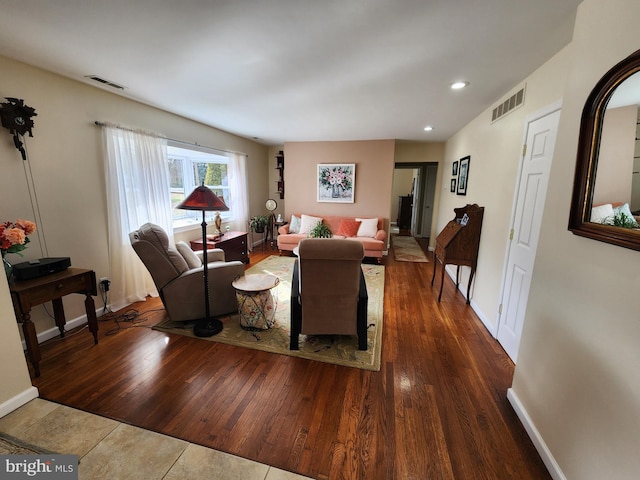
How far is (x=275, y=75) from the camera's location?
223 cm

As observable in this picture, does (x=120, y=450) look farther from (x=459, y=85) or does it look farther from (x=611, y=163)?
(x=459, y=85)

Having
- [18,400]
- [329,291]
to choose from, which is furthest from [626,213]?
[18,400]

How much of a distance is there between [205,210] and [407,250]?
4.93 meters

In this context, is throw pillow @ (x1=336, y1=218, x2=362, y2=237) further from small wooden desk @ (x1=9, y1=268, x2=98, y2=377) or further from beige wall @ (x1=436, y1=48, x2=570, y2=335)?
small wooden desk @ (x1=9, y1=268, x2=98, y2=377)

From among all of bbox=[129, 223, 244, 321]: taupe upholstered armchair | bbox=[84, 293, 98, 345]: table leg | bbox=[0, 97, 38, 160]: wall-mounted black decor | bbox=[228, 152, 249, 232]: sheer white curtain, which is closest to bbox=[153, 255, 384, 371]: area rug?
bbox=[129, 223, 244, 321]: taupe upholstered armchair

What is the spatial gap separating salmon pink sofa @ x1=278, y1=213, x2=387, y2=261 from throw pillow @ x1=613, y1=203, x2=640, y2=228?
370 cm

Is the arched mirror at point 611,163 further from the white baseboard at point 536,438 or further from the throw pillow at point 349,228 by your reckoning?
the throw pillow at point 349,228

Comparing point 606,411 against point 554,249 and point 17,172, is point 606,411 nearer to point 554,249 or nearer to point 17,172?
point 554,249

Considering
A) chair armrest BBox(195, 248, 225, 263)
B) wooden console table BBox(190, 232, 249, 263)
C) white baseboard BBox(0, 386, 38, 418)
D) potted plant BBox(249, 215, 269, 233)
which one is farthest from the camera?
potted plant BBox(249, 215, 269, 233)

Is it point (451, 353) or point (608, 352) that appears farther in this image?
point (451, 353)

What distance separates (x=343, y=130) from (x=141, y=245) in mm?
3525

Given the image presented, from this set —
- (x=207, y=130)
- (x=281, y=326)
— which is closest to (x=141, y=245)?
(x=281, y=326)

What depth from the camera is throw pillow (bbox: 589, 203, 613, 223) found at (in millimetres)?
1087

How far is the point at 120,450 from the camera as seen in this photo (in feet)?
4.58
